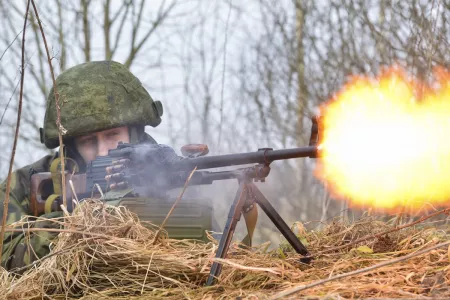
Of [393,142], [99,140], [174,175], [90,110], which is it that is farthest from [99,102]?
[393,142]

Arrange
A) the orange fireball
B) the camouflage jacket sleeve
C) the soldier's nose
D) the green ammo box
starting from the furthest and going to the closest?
the soldier's nose, the camouflage jacket sleeve, the green ammo box, the orange fireball

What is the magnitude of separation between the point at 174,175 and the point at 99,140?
191 cm

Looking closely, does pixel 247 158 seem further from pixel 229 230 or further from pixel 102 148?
pixel 102 148

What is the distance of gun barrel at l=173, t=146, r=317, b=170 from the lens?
10.4ft

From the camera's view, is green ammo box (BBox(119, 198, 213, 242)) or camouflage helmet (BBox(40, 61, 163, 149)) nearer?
green ammo box (BBox(119, 198, 213, 242))

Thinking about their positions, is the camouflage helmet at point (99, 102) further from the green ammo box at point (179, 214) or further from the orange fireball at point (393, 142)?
the orange fireball at point (393, 142)

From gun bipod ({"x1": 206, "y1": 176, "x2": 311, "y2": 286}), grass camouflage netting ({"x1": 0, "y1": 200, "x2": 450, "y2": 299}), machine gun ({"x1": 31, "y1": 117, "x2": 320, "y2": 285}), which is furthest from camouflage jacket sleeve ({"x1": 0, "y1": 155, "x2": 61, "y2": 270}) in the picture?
gun bipod ({"x1": 206, "y1": 176, "x2": 311, "y2": 286})

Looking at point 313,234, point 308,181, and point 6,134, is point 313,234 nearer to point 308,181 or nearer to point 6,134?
point 308,181

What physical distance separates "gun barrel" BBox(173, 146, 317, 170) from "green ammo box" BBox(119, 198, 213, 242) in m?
0.26

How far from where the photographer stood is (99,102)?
5.60 meters

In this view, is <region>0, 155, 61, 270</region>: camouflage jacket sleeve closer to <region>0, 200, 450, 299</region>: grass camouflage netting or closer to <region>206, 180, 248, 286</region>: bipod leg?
<region>0, 200, 450, 299</region>: grass camouflage netting

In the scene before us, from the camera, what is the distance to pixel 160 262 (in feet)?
10.1

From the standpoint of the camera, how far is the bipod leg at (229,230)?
2932 mm

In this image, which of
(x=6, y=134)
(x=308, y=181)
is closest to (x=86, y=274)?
(x=308, y=181)
